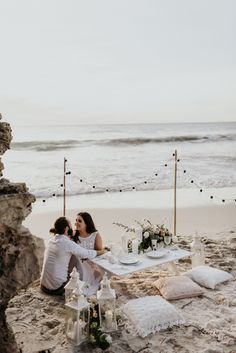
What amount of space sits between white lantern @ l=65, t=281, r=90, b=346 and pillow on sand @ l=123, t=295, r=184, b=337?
65cm

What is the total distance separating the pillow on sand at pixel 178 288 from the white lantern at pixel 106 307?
1.16 meters

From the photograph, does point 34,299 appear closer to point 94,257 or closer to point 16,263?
point 94,257

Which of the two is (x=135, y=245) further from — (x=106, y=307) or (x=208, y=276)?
(x=106, y=307)

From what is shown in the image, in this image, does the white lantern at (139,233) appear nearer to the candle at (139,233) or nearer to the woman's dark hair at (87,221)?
the candle at (139,233)

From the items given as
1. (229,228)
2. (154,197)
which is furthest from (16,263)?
(154,197)

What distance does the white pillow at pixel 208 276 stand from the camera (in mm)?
6164

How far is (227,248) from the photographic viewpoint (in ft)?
26.6

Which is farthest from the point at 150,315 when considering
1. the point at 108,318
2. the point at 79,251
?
the point at 79,251

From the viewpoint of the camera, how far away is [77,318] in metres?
4.58

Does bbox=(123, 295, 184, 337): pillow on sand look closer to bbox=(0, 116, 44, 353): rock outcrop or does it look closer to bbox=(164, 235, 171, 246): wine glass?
bbox=(164, 235, 171, 246): wine glass

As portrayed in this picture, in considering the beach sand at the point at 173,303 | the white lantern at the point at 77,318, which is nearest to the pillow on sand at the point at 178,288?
the beach sand at the point at 173,303

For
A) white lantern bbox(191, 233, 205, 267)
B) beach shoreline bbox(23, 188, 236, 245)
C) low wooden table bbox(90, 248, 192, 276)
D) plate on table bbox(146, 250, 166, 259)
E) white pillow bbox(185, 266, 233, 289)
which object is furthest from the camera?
beach shoreline bbox(23, 188, 236, 245)

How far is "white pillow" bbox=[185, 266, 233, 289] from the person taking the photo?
6.16 m

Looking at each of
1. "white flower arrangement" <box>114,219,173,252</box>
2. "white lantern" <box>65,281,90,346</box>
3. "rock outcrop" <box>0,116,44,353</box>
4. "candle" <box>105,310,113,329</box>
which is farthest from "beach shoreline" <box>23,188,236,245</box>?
"rock outcrop" <box>0,116,44,353</box>
